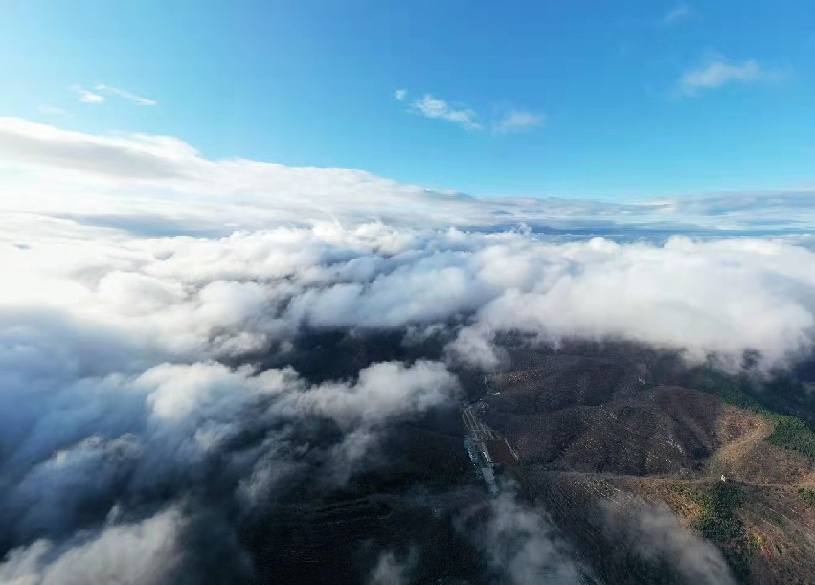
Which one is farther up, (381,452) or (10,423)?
(10,423)

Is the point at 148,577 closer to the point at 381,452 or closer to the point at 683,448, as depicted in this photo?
the point at 381,452

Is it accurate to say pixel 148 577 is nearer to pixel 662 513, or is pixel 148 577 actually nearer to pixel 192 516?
pixel 192 516

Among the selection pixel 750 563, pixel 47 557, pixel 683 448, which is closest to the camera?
pixel 750 563

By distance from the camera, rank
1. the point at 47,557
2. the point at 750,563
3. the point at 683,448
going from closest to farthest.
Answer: the point at 750,563, the point at 47,557, the point at 683,448

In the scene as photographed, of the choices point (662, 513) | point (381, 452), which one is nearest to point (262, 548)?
point (381, 452)

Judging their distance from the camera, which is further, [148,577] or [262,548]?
[262,548]

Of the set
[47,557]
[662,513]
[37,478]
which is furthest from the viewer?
[37,478]

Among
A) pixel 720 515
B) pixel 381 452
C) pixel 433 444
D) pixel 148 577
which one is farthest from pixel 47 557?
pixel 720 515

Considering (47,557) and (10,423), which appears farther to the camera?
(10,423)

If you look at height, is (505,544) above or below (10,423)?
below
